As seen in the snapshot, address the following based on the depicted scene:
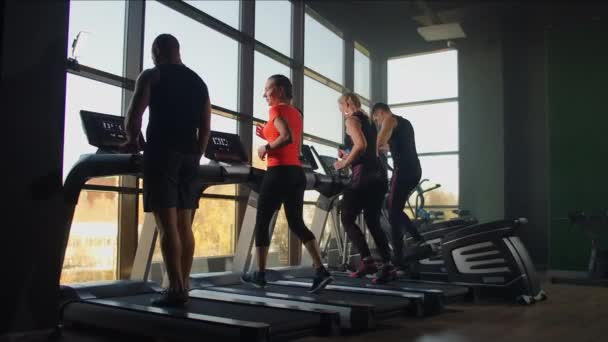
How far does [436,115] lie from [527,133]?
4.54ft

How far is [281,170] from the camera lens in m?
→ 3.22

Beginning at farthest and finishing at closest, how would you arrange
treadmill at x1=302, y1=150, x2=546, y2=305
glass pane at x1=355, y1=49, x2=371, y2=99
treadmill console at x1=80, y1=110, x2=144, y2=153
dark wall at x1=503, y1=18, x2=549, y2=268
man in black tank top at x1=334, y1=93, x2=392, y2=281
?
glass pane at x1=355, y1=49, x2=371, y2=99 → dark wall at x1=503, y1=18, x2=549, y2=268 → treadmill at x1=302, y1=150, x2=546, y2=305 → man in black tank top at x1=334, y1=93, x2=392, y2=281 → treadmill console at x1=80, y1=110, x2=144, y2=153

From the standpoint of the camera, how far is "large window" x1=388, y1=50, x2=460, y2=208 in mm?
8594

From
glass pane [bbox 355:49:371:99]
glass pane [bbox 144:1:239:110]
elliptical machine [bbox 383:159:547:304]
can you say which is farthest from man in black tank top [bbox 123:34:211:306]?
glass pane [bbox 355:49:371:99]

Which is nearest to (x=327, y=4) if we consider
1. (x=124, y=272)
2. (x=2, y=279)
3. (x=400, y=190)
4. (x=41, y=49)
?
(x=400, y=190)

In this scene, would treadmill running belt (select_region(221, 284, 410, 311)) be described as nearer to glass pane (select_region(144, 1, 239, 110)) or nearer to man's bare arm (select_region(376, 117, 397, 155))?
man's bare arm (select_region(376, 117, 397, 155))

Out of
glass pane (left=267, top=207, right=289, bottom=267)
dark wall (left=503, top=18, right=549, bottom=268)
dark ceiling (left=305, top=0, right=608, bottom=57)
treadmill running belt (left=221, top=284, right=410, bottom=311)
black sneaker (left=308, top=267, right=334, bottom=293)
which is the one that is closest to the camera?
treadmill running belt (left=221, top=284, right=410, bottom=311)

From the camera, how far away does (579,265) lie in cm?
642

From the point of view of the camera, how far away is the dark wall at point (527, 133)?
7.91m

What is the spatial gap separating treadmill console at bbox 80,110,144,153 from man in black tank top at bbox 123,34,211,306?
313 millimetres

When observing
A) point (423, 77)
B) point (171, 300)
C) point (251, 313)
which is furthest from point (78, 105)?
point (423, 77)

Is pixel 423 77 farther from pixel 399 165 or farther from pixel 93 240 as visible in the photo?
pixel 93 240

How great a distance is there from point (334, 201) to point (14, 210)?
3227mm

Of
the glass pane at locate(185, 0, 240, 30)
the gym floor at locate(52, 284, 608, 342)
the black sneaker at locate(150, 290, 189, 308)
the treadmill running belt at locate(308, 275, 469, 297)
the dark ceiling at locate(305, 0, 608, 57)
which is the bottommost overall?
the gym floor at locate(52, 284, 608, 342)
